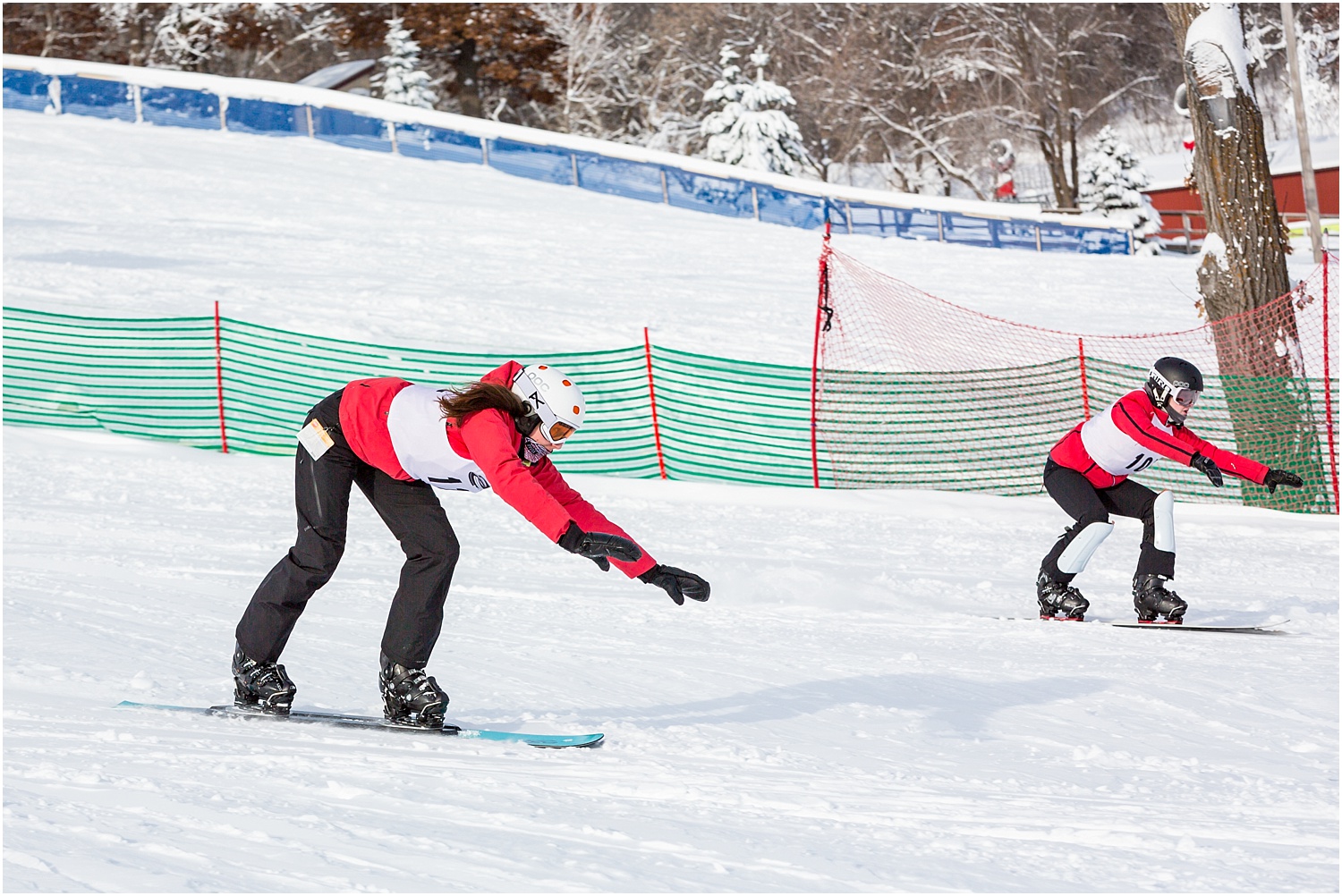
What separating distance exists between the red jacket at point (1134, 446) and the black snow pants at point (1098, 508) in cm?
6

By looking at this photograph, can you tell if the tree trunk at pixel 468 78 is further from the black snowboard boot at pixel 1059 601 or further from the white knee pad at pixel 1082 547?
the white knee pad at pixel 1082 547

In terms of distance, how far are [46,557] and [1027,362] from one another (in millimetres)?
11676

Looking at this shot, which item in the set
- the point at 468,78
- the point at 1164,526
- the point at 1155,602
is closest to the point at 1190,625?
the point at 1155,602

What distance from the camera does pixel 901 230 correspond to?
24656 millimetres

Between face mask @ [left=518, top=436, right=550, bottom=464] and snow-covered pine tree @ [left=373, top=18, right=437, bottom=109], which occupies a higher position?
snow-covered pine tree @ [left=373, top=18, right=437, bottom=109]

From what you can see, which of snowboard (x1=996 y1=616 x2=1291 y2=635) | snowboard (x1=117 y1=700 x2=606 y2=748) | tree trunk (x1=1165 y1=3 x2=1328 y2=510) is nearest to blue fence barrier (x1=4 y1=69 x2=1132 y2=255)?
tree trunk (x1=1165 y1=3 x2=1328 y2=510)

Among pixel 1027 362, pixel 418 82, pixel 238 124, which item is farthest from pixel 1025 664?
pixel 418 82

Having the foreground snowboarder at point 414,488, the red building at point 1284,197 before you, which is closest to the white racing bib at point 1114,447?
the foreground snowboarder at point 414,488

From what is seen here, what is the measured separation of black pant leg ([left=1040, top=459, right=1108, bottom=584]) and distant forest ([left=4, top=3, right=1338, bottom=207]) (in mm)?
32625

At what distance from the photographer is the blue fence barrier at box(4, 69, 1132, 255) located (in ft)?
79.9

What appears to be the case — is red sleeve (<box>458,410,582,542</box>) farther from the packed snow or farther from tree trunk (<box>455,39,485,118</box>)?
tree trunk (<box>455,39,485,118</box>)

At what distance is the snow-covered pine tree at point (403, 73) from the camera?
37.3 metres

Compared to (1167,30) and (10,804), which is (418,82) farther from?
(10,804)

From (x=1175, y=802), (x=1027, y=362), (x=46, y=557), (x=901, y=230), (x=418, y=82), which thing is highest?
(x=418, y=82)
